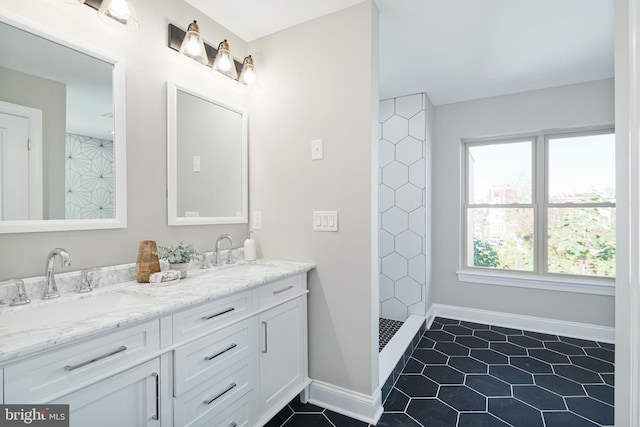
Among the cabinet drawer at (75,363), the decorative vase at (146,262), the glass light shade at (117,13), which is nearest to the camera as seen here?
the cabinet drawer at (75,363)

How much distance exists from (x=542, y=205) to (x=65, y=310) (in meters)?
3.85

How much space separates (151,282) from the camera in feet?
4.91

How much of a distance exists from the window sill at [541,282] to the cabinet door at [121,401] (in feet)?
10.5

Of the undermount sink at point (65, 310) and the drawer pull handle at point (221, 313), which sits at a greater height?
the undermount sink at point (65, 310)

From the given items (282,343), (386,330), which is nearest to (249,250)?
(282,343)

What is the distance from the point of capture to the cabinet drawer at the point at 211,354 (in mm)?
1224

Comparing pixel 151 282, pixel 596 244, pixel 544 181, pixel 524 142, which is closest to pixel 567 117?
pixel 524 142

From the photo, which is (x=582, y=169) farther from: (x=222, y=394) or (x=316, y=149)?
(x=222, y=394)

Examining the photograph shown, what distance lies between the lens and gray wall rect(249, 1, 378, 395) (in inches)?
72.4

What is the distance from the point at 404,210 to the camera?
3.33 meters

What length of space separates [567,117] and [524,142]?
411mm

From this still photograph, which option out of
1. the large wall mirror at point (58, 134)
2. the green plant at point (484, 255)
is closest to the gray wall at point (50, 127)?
the large wall mirror at point (58, 134)

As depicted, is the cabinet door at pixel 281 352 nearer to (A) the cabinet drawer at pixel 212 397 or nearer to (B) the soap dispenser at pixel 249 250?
(A) the cabinet drawer at pixel 212 397

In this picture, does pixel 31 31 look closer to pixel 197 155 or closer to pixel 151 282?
pixel 197 155
